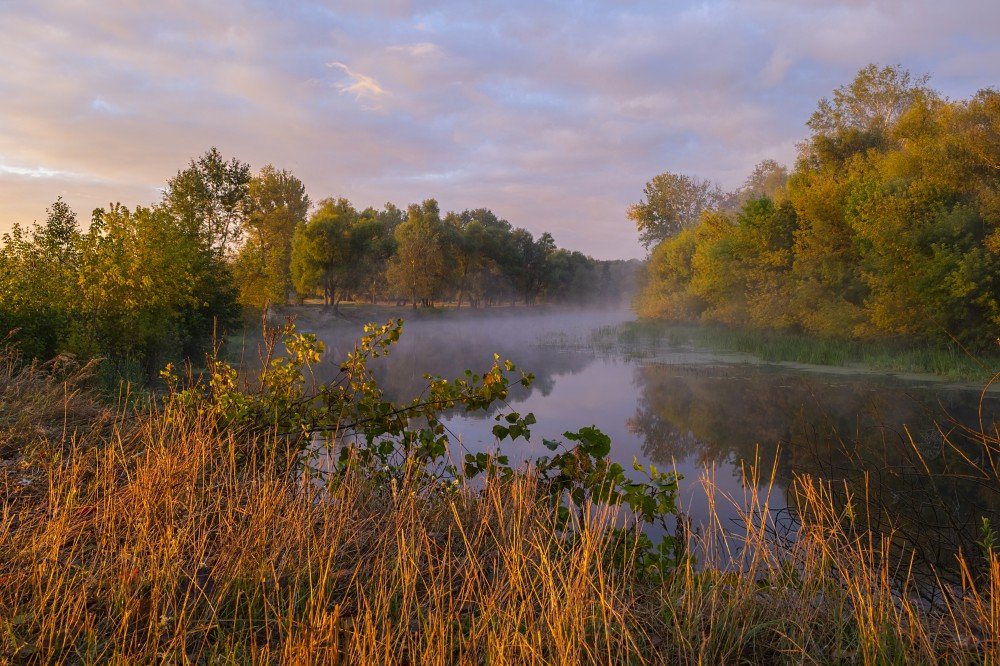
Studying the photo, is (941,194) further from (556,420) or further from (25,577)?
(25,577)

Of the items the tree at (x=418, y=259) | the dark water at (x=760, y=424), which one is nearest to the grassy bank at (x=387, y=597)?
the dark water at (x=760, y=424)

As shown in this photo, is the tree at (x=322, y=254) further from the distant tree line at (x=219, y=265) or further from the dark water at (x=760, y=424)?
the dark water at (x=760, y=424)

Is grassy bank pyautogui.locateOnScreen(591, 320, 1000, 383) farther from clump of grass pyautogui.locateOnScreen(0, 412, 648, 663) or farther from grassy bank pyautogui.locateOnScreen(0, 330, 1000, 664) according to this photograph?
clump of grass pyautogui.locateOnScreen(0, 412, 648, 663)

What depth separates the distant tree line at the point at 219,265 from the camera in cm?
1448

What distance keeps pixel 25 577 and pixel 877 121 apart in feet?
163

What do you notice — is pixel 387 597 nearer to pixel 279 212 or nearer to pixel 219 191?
pixel 219 191

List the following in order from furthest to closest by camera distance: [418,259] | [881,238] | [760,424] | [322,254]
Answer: [418,259]
[322,254]
[881,238]
[760,424]

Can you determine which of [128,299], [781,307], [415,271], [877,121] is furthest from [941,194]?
[415,271]

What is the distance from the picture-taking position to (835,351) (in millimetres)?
24156

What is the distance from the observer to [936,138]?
2589 cm

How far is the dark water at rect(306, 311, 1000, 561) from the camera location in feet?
23.7

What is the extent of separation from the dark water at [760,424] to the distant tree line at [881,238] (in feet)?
10.5

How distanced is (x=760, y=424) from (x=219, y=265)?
63.5 ft

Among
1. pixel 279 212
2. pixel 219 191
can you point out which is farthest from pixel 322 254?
pixel 219 191
